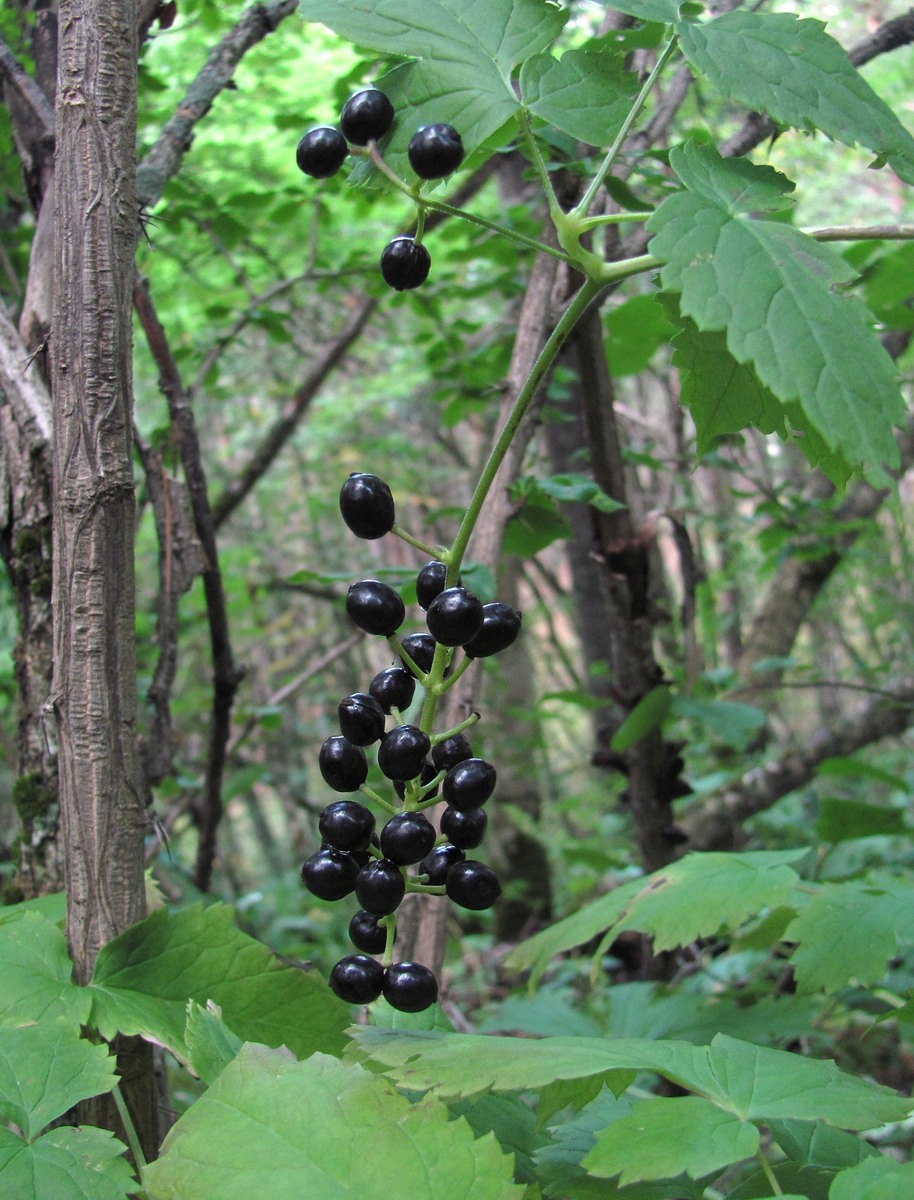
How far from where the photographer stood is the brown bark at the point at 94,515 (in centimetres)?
101

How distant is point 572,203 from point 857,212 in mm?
11405

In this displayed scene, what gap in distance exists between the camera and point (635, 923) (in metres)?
1.49

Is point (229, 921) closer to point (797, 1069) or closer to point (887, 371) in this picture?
point (797, 1069)

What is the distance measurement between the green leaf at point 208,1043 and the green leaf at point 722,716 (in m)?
1.56

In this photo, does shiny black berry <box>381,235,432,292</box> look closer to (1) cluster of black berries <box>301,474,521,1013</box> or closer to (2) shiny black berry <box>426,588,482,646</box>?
(1) cluster of black berries <box>301,474,521,1013</box>

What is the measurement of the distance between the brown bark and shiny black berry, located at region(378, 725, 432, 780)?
0.38 m

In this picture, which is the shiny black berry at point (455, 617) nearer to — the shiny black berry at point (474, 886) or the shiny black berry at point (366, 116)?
the shiny black berry at point (474, 886)

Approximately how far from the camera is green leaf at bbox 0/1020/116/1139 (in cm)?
77

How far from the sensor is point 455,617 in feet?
2.53

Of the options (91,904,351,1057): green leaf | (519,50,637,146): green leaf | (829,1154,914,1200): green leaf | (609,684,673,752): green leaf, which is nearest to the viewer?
(829,1154,914,1200): green leaf

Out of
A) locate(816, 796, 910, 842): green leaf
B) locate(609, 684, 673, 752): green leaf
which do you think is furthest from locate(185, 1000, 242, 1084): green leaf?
locate(816, 796, 910, 842): green leaf

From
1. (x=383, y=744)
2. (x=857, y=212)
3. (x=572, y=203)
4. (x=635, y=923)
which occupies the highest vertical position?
(x=857, y=212)

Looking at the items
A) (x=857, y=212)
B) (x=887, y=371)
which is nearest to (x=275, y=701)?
(x=887, y=371)

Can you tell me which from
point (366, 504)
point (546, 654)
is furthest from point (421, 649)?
point (546, 654)
